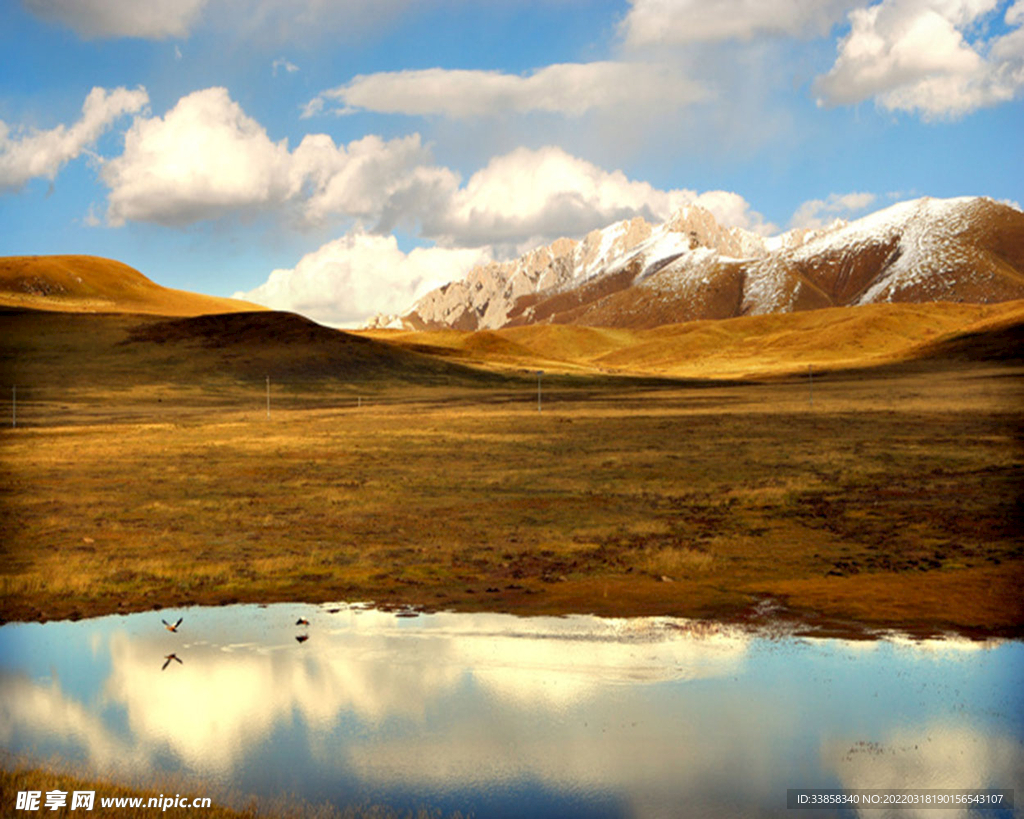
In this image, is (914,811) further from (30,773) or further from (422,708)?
(30,773)

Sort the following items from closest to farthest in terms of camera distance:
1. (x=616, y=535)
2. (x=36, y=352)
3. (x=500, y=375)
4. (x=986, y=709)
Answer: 1. (x=986, y=709)
2. (x=616, y=535)
3. (x=36, y=352)
4. (x=500, y=375)

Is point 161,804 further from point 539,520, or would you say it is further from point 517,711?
point 539,520

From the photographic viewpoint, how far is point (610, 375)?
154500mm

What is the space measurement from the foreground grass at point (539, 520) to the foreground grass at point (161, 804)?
9.02 meters

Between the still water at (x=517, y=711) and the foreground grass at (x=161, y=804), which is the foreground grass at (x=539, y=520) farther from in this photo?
the foreground grass at (x=161, y=804)

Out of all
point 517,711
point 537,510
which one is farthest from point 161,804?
point 537,510

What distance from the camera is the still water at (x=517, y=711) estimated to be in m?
12.2

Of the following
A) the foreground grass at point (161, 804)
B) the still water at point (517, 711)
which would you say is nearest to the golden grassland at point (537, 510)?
the still water at point (517, 711)

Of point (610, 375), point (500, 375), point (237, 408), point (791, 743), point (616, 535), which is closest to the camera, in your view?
point (791, 743)

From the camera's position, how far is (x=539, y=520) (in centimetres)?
3039

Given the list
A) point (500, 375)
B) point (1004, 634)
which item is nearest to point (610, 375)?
point (500, 375)

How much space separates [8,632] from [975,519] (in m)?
25.9

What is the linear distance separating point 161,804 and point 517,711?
5.52m

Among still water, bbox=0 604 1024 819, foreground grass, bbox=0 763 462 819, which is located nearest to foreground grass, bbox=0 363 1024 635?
still water, bbox=0 604 1024 819
